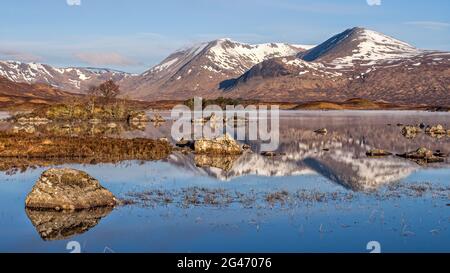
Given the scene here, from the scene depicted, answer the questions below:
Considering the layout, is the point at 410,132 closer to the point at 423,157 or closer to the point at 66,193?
the point at 423,157

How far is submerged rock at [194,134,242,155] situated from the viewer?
5356cm

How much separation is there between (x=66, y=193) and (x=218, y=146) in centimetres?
2842

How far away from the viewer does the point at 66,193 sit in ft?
89.0

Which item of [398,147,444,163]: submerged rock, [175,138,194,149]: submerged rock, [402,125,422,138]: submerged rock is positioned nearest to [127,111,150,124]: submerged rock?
[402,125,422,138]: submerged rock

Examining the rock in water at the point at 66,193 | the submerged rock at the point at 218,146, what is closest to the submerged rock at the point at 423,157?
the submerged rock at the point at 218,146

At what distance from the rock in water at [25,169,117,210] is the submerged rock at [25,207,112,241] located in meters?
0.56

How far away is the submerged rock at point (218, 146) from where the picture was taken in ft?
176

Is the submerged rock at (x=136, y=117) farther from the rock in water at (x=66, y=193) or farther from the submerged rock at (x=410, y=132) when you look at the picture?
the rock in water at (x=66, y=193)

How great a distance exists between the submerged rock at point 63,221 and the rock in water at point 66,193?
56 cm

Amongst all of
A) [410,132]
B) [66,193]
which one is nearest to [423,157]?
[66,193]

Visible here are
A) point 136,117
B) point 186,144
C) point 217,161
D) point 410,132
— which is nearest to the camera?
point 217,161

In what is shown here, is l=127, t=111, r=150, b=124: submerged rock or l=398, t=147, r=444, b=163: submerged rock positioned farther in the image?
l=127, t=111, r=150, b=124: submerged rock

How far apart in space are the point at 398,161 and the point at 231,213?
2645cm

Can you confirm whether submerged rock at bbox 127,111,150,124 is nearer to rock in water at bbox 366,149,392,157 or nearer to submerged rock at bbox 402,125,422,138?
submerged rock at bbox 402,125,422,138
